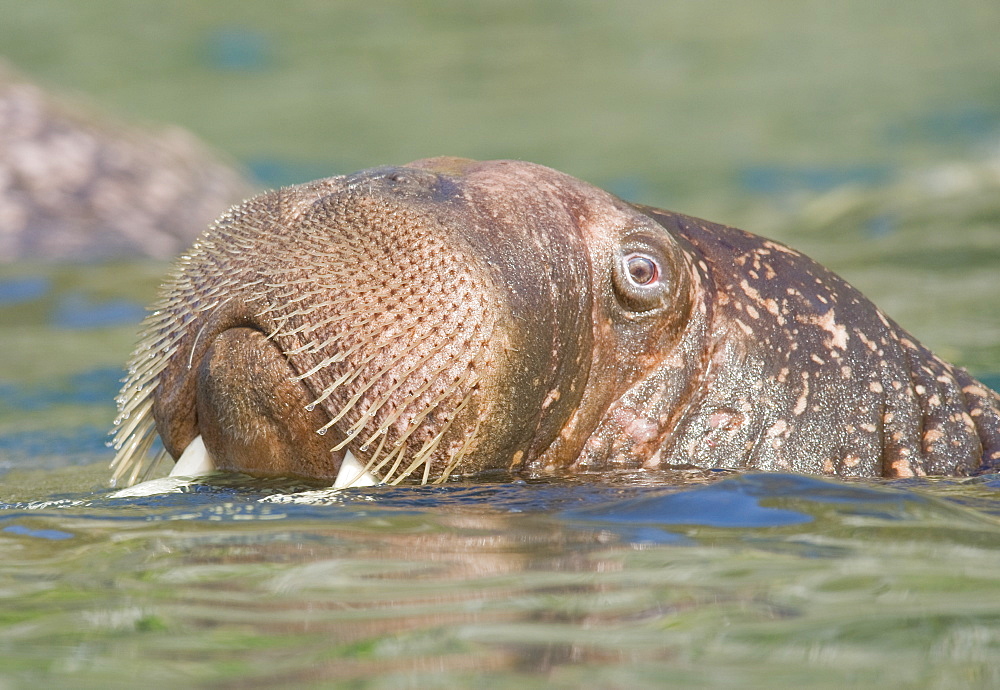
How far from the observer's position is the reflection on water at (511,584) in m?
2.76

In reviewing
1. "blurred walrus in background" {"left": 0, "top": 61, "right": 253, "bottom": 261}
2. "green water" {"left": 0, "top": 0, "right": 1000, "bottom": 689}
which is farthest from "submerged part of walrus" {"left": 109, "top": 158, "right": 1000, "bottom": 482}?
"blurred walrus in background" {"left": 0, "top": 61, "right": 253, "bottom": 261}

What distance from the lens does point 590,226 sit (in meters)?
4.73

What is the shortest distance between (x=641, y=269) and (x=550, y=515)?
107cm

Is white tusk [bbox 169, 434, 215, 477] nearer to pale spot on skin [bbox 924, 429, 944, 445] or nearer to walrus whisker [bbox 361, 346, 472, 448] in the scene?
walrus whisker [bbox 361, 346, 472, 448]

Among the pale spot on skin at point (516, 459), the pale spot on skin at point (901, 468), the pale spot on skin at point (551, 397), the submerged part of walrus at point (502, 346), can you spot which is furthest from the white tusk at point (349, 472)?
the pale spot on skin at point (901, 468)

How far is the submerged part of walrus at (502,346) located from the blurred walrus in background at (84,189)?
7.17 m

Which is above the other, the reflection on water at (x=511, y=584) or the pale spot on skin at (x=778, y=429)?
the pale spot on skin at (x=778, y=429)

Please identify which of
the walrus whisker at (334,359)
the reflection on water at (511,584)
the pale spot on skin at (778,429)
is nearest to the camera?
the reflection on water at (511,584)

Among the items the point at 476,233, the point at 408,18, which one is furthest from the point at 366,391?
the point at 408,18

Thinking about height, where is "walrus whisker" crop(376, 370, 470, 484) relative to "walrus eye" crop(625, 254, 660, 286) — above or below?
below

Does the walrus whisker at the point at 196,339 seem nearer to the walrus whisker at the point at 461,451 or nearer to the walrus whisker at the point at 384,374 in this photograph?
the walrus whisker at the point at 384,374

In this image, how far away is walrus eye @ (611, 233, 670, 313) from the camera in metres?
4.70

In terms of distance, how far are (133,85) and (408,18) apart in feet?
19.1

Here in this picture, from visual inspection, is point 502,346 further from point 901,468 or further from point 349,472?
point 901,468
